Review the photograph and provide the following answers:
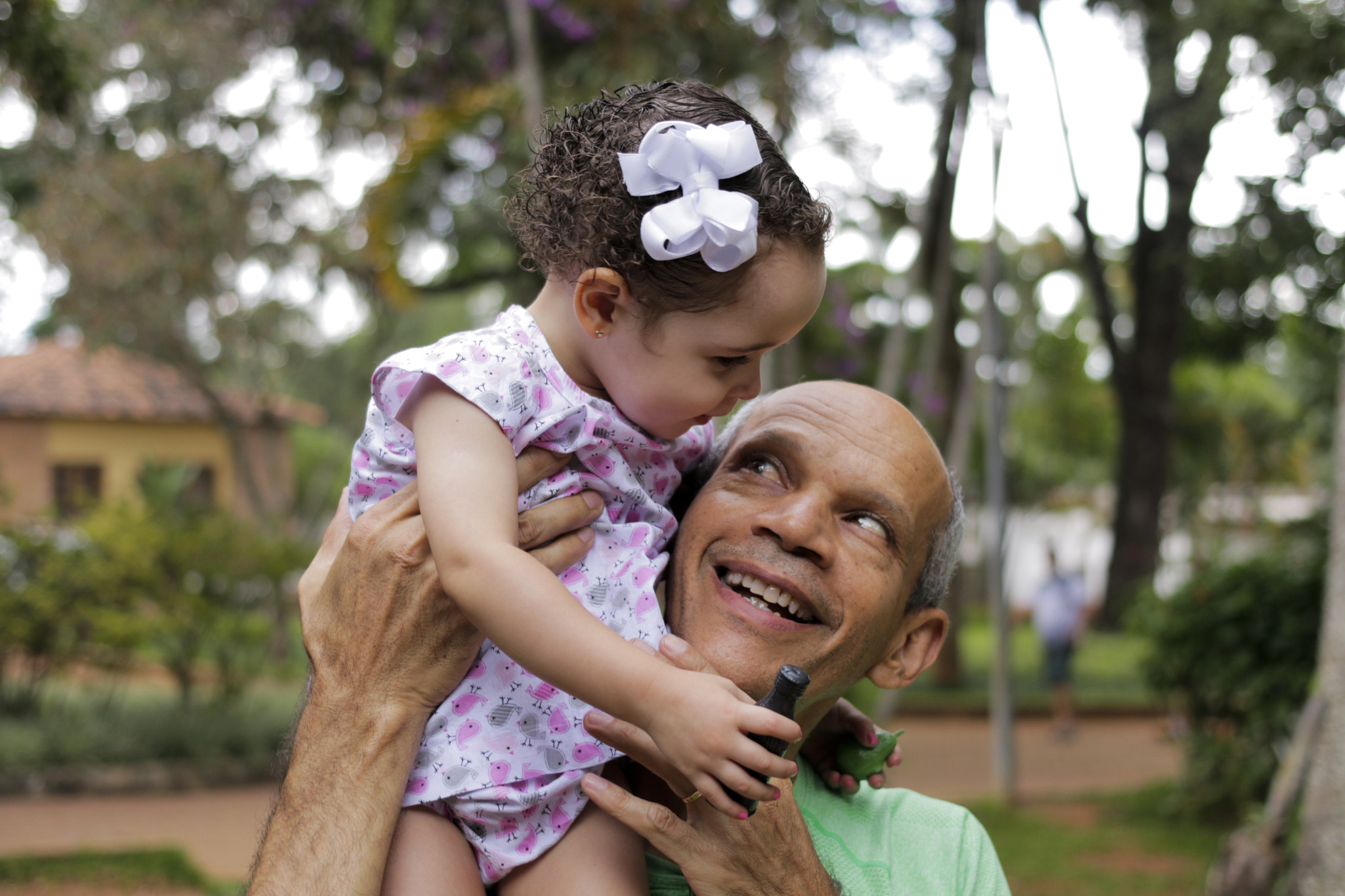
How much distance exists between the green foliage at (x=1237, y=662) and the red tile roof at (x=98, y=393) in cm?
1708

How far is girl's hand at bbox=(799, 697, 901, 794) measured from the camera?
216 centimetres

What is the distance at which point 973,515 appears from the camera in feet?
117

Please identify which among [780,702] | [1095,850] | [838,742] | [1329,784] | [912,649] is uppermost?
[780,702]

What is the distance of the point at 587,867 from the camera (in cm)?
171

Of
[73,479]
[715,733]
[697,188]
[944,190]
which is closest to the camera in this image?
[715,733]

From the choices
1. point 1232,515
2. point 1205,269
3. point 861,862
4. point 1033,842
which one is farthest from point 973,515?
point 861,862

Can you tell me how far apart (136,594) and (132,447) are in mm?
14960

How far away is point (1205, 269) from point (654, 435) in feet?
41.4

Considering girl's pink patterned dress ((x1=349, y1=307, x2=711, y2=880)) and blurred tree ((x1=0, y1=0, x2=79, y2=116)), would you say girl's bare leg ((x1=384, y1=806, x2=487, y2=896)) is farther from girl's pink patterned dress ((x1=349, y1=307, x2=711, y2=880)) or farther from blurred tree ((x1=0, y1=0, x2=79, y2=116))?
blurred tree ((x1=0, y1=0, x2=79, y2=116))

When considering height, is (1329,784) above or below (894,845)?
below

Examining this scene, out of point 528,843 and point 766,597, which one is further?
point 766,597

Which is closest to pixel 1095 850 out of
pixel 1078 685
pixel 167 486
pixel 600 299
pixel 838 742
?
pixel 838 742

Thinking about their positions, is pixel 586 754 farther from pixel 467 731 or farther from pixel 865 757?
pixel 865 757

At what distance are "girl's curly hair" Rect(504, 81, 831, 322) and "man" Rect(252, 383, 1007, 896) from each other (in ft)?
1.32
